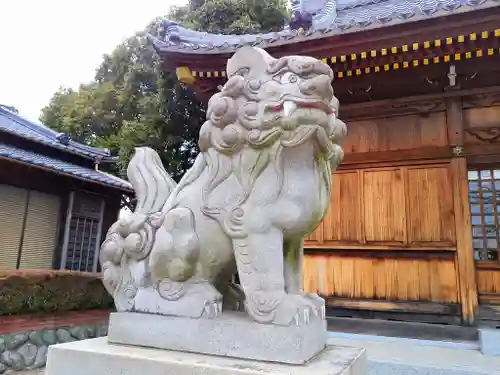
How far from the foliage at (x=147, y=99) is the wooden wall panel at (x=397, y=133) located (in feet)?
20.3

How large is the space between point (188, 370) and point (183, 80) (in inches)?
186

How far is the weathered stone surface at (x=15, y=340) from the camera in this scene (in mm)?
5145

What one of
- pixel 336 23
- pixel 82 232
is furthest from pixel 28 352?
pixel 336 23

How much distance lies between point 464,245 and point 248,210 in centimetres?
395

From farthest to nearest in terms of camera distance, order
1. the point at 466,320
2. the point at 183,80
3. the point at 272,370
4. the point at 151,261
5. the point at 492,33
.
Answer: the point at 183,80
the point at 466,320
the point at 492,33
the point at 151,261
the point at 272,370

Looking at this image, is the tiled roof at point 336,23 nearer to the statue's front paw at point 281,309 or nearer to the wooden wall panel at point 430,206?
the wooden wall panel at point 430,206

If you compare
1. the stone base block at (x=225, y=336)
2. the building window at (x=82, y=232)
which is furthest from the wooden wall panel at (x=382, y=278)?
the building window at (x=82, y=232)

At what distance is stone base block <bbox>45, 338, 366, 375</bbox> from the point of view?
4.96 ft

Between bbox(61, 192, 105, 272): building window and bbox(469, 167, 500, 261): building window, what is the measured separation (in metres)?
8.05

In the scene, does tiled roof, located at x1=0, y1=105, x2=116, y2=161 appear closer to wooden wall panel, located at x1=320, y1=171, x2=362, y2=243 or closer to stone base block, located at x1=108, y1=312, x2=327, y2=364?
wooden wall panel, located at x1=320, y1=171, x2=362, y2=243

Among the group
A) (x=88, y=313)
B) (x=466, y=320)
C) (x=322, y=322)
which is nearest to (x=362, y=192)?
(x=466, y=320)

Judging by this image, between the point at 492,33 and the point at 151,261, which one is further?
the point at 492,33

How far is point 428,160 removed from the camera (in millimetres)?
5016

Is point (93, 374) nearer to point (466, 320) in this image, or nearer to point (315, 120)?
point (315, 120)
